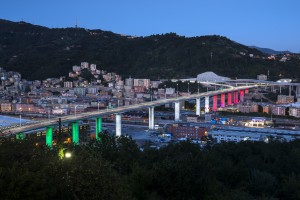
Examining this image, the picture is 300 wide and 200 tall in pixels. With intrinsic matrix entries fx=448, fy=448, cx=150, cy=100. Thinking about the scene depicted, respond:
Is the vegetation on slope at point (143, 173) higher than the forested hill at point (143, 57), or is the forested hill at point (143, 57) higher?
the forested hill at point (143, 57)

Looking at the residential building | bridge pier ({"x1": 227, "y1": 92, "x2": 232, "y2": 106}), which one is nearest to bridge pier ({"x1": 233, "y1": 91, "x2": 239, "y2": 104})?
bridge pier ({"x1": 227, "y1": 92, "x2": 232, "y2": 106})

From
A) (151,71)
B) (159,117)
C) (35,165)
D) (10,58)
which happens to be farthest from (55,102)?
(35,165)

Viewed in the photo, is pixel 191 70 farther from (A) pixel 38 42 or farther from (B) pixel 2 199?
(B) pixel 2 199

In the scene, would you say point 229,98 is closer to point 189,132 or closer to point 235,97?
point 235,97

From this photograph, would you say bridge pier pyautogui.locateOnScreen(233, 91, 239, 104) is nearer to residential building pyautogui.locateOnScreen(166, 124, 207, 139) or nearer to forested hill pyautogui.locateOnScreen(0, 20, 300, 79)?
forested hill pyautogui.locateOnScreen(0, 20, 300, 79)

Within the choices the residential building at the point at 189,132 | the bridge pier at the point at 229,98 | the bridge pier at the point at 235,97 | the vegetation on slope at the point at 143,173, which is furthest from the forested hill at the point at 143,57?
the vegetation on slope at the point at 143,173

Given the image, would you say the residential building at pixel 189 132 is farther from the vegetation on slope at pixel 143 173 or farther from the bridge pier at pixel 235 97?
the bridge pier at pixel 235 97

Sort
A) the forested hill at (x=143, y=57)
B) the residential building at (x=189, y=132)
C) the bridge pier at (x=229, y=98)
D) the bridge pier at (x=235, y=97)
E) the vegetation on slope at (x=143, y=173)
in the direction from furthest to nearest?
the forested hill at (x=143, y=57), the bridge pier at (x=235, y=97), the bridge pier at (x=229, y=98), the residential building at (x=189, y=132), the vegetation on slope at (x=143, y=173)

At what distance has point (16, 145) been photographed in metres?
4.58

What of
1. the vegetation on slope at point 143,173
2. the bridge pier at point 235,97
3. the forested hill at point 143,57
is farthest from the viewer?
the forested hill at point 143,57

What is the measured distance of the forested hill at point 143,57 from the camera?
35.4 metres

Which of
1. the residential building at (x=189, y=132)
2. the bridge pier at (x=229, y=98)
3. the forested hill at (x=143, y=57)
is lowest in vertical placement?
the residential building at (x=189, y=132)

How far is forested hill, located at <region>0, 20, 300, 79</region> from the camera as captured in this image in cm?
3544

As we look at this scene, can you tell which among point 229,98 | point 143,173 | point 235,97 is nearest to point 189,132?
point 143,173
